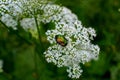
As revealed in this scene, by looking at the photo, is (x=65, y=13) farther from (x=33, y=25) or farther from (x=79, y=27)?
(x=79, y=27)

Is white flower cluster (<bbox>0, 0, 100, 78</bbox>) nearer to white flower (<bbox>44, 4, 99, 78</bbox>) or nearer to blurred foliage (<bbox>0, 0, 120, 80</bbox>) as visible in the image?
white flower (<bbox>44, 4, 99, 78</bbox>)

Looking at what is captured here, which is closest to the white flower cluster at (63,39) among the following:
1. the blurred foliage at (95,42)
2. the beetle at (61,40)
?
the beetle at (61,40)

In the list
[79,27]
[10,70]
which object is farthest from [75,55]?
[10,70]

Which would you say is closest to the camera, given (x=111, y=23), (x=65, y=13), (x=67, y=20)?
(x=67, y=20)

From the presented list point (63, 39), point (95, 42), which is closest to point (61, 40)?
point (63, 39)

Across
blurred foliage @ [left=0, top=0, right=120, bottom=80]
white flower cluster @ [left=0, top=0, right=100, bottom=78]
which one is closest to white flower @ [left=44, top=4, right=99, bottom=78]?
white flower cluster @ [left=0, top=0, right=100, bottom=78]

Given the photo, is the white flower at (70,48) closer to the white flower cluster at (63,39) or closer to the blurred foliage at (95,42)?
the white flower cluster at (63,39)

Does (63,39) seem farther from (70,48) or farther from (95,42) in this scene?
(95,42)

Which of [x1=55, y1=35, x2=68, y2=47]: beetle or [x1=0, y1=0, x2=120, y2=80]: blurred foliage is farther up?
[x1=0, y1=0, x2=120, y2=80]: blurred foliage
